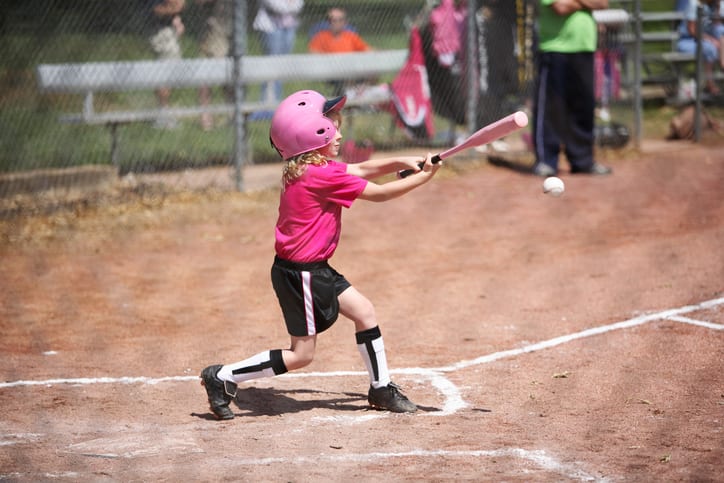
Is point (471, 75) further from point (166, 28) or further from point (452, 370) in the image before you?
point (452, 370)

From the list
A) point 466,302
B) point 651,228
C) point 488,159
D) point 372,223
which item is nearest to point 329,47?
point 488,159

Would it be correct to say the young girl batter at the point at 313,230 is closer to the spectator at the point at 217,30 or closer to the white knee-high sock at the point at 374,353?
the white knee-high sock at the point at 374,353

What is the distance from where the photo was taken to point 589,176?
37.9 ft

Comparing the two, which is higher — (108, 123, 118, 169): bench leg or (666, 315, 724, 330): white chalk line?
(108, 123, 118, 169): bench leg

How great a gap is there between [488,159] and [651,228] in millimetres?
3618

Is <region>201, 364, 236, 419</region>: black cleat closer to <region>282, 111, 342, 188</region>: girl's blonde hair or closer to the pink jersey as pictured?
the pink jersey

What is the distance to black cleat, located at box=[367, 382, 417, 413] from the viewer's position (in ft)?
16.3

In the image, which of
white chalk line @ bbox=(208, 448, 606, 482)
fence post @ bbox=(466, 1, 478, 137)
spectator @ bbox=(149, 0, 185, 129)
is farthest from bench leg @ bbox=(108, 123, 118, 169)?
white chalk line @ bbox=(208, 448, 606, 482)

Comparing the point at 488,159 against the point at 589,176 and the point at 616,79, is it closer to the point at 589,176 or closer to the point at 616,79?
the point at 589,176

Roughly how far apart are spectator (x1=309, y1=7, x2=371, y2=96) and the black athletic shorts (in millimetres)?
7726

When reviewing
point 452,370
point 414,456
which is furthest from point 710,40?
point 414,456

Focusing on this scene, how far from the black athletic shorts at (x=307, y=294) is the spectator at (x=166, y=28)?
6298 millimetres

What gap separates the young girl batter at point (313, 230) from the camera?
15.7 feet

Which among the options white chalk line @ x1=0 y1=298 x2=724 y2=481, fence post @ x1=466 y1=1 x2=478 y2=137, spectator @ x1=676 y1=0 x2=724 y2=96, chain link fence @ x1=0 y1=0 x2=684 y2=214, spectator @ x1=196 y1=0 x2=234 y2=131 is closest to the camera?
white chalk line @ x1=0 y1=298 x2=724 y2=481
